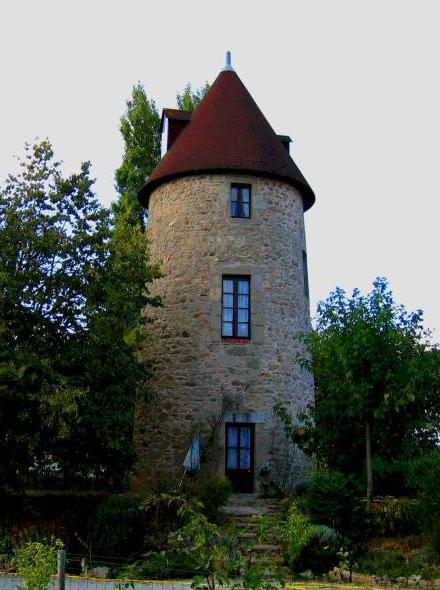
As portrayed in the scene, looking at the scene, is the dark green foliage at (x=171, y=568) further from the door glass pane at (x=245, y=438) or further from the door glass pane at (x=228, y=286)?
the door glass pane at (x=228, y=286)

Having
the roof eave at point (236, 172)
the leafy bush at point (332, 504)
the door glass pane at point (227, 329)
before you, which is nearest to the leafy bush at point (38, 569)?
the leafy bush at point (332, 504)

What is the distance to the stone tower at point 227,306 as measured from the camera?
18.3 metres

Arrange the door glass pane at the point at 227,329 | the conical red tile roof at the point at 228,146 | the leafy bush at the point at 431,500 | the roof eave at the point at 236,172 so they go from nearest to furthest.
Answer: the leafy bush at the point at 431,500 → the door glass pane at the point at 227,329 → the roof eave at the point at 236,172 → the conical red tile roof at the point at 228,146

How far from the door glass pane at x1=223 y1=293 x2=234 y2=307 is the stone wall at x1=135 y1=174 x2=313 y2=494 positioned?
202mm

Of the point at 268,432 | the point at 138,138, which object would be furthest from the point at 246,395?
the point at 138,138

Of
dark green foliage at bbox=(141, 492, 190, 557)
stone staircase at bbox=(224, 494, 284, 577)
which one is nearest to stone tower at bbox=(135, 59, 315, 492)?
stone staircase at bbox=(224, 494, 284, 577)

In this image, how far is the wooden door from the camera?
18062mm

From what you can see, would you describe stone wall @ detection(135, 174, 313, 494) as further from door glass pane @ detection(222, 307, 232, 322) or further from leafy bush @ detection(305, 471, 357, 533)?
leafy bush @ detection(305, 471, 357, 533)

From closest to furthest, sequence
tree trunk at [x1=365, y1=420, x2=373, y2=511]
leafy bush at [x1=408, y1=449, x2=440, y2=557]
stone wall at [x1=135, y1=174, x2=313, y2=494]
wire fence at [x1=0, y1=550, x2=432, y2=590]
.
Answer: wire fence at [x1=0, y1=550, x2=432, y2=590] → leafy bush at [x1=408, y1=449, x2=440, y2=557] → tree trunk at [x1=365, y1=420, x2=373, y2=511] → stone wall at [x1=135, y1=174, x2=313, y2=494]

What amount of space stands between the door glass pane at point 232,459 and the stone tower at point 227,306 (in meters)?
0.02

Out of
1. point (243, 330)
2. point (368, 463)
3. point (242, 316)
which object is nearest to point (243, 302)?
point (242, 316)

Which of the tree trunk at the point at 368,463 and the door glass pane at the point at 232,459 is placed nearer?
the tree trunk at the point at 368,463

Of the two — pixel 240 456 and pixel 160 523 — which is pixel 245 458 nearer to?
pixel 240 456

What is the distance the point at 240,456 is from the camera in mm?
18219
